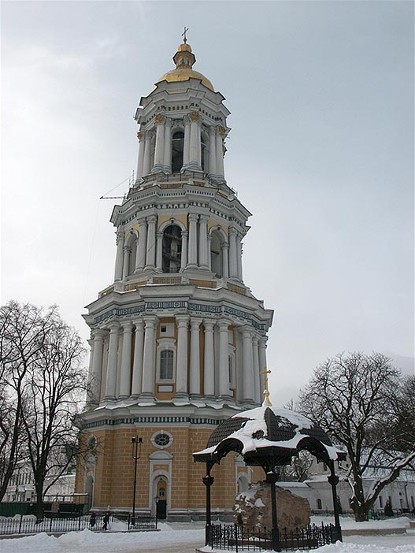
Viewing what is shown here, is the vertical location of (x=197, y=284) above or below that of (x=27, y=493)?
above

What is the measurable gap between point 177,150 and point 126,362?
1923 cm

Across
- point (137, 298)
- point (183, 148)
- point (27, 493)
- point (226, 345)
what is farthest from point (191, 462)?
point (27, 493)

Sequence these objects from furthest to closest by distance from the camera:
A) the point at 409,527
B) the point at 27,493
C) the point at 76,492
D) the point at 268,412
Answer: the point at 27,493 < the point at 76,492 < the point at 409,527 < the point at 268,412

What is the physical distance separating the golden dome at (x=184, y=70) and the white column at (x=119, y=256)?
12872mm

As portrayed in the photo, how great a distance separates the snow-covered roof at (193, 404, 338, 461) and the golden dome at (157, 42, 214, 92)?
3280cm

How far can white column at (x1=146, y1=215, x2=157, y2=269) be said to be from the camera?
3625 cm

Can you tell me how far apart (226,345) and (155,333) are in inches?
175

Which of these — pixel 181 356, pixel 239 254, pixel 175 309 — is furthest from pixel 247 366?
pixel 239 254

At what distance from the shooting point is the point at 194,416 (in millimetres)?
30625

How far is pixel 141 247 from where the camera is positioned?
121ft

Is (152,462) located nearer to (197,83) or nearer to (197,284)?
(197,284)

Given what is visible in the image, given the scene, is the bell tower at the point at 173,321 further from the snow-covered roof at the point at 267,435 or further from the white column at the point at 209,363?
the snow-covered roof at the point at 267,435

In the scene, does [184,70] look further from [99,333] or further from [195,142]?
[99,333]

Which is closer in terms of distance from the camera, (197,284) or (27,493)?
(197,284)
